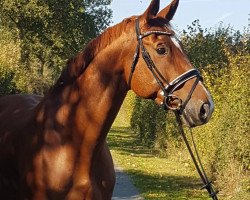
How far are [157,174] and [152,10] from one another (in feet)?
31.6

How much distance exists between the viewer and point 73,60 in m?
3.91

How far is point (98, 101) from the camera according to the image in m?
3.73

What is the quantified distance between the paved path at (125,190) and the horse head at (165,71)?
6244mm

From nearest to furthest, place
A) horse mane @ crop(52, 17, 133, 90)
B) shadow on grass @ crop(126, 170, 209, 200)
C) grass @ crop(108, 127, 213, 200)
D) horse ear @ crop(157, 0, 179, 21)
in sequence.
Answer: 1. horse ear @ crop(157, 0, 179, 21)
2. horse mane @ crop(52, 17, 133, 90)
3. shadow on grass @ crop(126, 170, 209, 200)
4. grass @ crop(108, 127, 213, 200)

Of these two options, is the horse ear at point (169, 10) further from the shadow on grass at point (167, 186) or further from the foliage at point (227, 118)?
the shadow on grass at point (167, 186)

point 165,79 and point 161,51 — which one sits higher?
point 161,51

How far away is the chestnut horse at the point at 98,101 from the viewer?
11.2 feet

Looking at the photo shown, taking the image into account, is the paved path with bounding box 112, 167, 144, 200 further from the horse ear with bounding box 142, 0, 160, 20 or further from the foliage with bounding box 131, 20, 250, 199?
the horse ear with bounding box 142, 0, 160, 20

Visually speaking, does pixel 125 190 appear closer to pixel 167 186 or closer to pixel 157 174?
pixel 167 186

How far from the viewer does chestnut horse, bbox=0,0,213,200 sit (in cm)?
343

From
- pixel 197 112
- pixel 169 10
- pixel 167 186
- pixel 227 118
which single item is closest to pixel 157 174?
pixel 167 186

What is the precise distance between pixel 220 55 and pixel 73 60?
1105 cm

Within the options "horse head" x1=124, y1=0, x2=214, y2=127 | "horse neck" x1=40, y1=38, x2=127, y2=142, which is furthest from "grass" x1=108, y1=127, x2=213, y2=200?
"horse head" x1=124, y1=0, x2=214, y2=127

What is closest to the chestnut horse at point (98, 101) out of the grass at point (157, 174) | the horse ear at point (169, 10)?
the horse ear at point (169, 10)
